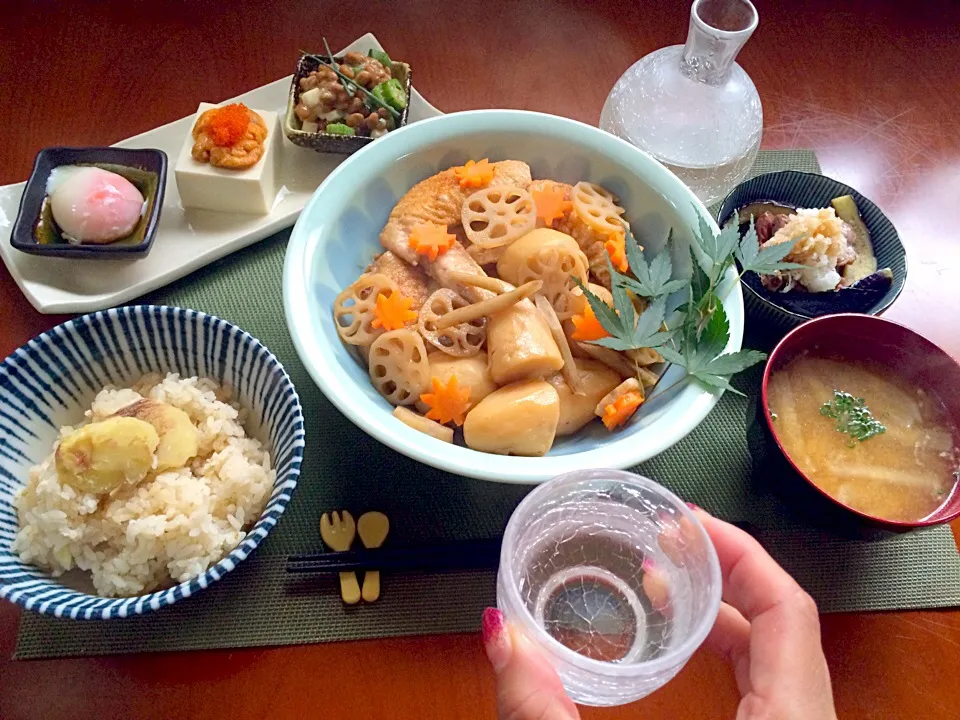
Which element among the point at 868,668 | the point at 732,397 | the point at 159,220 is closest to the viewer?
the point at 868,668

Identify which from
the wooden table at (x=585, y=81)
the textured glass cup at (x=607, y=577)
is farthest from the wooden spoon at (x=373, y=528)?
the textured glass cup at (x=607, y=577)

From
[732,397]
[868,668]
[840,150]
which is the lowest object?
[868,668]

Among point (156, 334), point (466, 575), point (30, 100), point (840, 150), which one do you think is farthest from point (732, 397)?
point (30, 100)

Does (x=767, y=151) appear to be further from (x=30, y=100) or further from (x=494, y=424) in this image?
(x=30, y=100)

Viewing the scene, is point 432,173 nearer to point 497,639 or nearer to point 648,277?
point 648,277

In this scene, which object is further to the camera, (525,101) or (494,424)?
(525,101)

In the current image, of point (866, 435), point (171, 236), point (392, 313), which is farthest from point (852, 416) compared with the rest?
point (171, 236)

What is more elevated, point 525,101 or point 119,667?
point 525,101

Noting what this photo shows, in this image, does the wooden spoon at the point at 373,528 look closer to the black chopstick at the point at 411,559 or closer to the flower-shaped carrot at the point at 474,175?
the black chopstick at the point at 411,559
